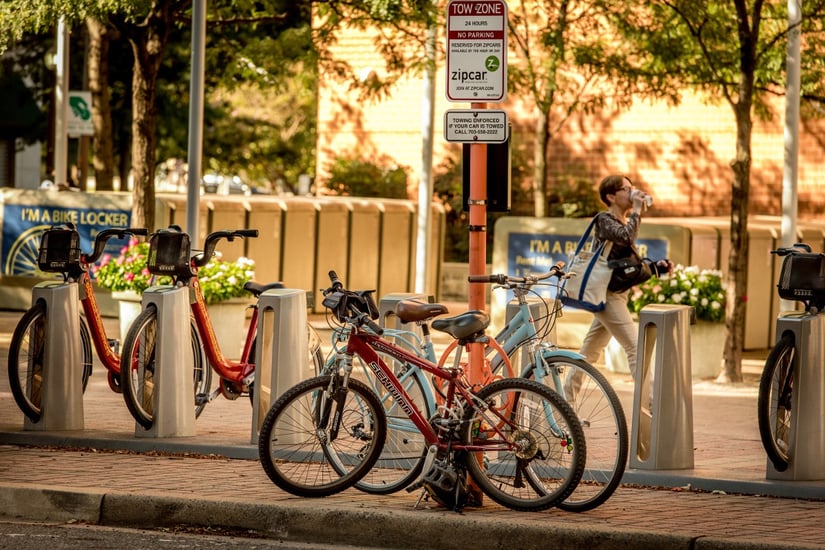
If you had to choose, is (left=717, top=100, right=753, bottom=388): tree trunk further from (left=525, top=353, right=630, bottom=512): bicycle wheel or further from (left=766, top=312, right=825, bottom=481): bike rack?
(left=525, top=353, right=630, bottom=512): bicycle wheel

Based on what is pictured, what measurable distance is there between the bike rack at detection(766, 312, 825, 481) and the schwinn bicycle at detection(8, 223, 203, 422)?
3889 mm

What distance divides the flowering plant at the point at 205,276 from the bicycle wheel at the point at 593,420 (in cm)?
741

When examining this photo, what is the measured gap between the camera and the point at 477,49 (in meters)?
7.88

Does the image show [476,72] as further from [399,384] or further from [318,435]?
[318,435]

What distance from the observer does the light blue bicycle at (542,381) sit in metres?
7.59

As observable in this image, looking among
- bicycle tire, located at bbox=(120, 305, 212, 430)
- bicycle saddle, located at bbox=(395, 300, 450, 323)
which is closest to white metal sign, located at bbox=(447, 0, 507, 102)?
bicycle saddle, located at bbox=(395, 300, 450, 323)

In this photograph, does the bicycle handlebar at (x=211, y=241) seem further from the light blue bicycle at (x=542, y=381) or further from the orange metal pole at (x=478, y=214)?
the orange metal pole at (x=478, y=214)

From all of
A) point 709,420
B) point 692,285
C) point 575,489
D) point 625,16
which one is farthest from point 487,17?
point 625,16

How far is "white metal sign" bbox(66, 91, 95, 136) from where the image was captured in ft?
81.1

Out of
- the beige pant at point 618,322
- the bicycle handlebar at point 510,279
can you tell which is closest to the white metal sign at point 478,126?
the bicycle handlebar at point 510,279

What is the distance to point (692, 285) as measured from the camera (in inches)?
596

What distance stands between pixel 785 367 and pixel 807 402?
0.22 meters

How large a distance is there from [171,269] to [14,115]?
3071 centimetres

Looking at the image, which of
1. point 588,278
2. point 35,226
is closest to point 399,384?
point 588,278
